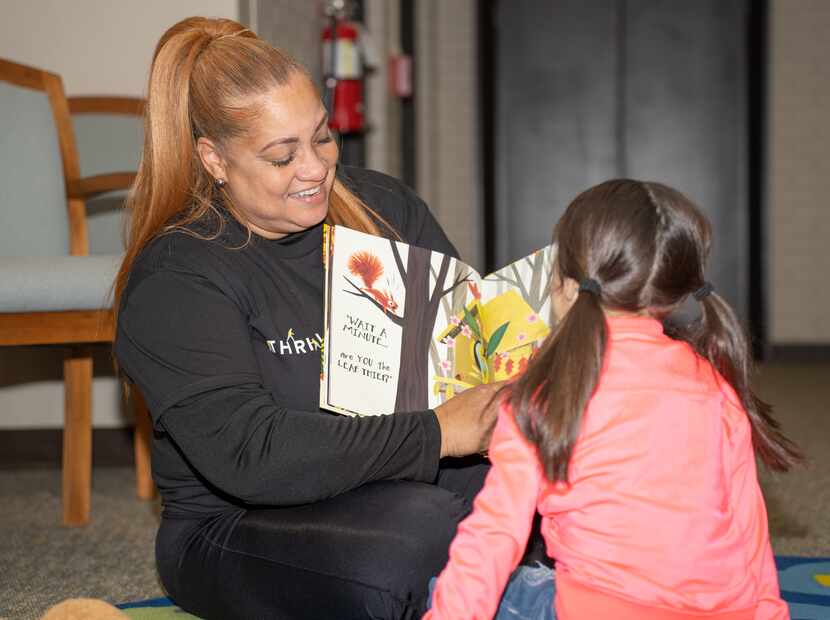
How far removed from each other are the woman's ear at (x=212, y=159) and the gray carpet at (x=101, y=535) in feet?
2.32

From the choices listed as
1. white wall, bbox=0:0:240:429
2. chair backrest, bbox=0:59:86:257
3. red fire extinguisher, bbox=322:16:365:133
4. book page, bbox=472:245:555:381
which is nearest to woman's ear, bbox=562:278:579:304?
book page, bbox=472:245:555:381

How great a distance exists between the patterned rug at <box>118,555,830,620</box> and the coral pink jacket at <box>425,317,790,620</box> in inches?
21.0

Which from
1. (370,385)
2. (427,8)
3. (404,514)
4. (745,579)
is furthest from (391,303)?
(427,8)

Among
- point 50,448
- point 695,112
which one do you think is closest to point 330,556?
point 50,448

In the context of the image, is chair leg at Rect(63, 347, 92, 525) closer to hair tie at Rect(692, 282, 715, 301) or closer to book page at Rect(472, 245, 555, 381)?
book page at Rect(472, 245, 555, 381)

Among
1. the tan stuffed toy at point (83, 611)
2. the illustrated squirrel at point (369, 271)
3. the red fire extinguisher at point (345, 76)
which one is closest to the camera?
the tan stuffed toy at point (83, 611)

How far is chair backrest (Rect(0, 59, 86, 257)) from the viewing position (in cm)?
226

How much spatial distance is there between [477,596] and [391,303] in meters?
0.46

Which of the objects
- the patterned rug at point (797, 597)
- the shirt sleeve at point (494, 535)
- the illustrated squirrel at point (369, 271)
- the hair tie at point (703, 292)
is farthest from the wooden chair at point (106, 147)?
the hair tie at point (703, 292)

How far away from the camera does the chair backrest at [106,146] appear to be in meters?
2.63

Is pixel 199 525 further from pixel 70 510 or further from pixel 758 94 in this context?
pixel 758 94

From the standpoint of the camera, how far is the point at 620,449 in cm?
98

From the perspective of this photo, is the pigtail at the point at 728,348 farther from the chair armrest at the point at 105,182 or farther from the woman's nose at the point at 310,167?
the chair armrest at the point at 105,182

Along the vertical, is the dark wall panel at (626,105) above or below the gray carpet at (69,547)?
above
